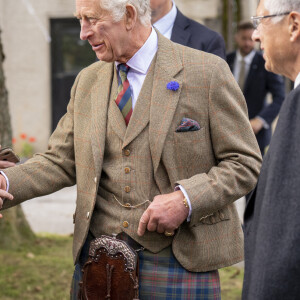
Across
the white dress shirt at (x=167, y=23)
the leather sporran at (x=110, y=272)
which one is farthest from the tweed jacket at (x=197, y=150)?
the white dress shirt at (x=167, y=23)

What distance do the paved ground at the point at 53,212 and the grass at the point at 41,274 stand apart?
4.04ft

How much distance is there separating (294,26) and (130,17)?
101 cm

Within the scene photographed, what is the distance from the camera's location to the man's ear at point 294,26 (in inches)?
87.6

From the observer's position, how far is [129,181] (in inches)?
118

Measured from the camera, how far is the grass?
5184 mm

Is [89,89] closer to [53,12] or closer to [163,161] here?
[163,161]

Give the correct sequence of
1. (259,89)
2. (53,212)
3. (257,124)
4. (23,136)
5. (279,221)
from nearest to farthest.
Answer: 1. (279,221)
2. (257,124)
3. (259,89)
4. (53,212)
5. (23,136)

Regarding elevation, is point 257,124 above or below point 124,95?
below

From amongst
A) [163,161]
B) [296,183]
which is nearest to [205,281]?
[163,161]

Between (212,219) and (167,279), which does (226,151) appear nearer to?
(212,219)

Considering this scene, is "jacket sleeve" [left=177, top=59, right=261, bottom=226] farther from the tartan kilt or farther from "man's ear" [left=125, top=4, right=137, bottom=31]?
"man's ear" [left=125, top=4, right=137, bottom=31]

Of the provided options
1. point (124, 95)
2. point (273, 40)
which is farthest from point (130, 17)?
point (273, 40)

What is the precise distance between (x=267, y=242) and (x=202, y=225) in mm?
1015

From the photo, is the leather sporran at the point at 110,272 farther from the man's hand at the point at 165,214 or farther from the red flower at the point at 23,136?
the red flower at the point at 23,136
